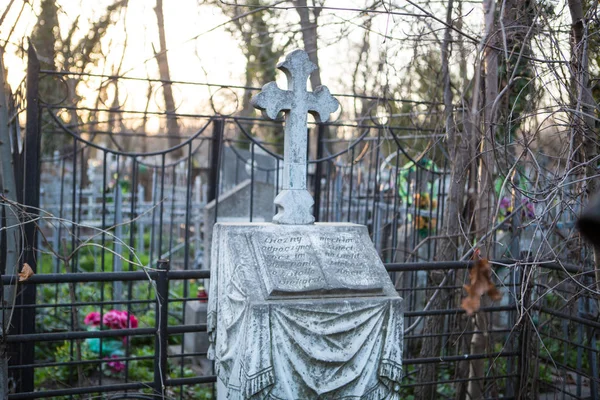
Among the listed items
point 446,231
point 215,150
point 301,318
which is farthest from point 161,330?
point 215,150

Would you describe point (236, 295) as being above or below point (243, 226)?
below

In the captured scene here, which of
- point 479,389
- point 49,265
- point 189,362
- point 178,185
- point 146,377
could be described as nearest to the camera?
point 479,389

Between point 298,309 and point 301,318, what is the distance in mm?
46

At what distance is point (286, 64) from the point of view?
3.41 meters

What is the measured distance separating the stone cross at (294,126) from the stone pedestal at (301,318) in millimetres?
160

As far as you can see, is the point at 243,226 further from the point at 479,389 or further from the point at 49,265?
the point at 49,265

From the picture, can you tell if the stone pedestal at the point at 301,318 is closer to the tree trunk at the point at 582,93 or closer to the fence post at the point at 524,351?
the tree trunk at the point at 582,93

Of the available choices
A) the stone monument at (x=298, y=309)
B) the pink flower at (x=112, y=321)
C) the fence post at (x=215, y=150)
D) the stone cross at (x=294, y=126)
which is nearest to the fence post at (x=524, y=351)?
the stone monument at (x=298, y=309)

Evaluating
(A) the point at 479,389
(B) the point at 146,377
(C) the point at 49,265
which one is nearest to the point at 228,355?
(A) the point at 479,389

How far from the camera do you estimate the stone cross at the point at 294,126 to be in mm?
3389

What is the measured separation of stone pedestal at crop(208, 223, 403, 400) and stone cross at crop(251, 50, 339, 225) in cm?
16

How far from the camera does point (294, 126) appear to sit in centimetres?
345

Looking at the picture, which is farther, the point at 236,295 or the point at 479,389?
the point at 479,389

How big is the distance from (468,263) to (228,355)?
1.60 meters
